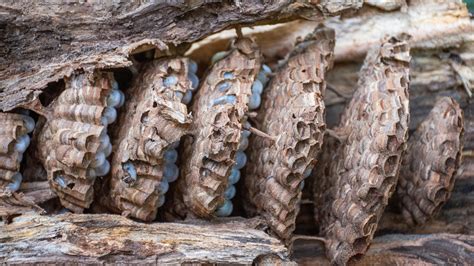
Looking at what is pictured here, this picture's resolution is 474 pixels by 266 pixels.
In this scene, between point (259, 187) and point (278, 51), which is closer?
point (259, 187)

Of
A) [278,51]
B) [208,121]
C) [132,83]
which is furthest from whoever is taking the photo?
[278,51]

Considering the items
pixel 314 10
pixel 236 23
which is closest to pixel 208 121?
pixel 236 23

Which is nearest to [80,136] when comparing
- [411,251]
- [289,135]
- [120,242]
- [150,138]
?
[150,138]

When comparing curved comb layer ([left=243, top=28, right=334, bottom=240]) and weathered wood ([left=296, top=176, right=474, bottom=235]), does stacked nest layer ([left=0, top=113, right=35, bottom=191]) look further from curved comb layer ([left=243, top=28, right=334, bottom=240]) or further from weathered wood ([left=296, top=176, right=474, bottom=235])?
weathered wood ([left=296, top=176, right=474, bottom=235])

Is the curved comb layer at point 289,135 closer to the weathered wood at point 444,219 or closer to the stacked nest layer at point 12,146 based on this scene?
the weathered wood at point 444,219

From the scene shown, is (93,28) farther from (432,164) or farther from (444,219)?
(444,219)

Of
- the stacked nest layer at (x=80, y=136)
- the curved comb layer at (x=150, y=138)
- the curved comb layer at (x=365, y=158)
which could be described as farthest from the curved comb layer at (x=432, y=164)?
the stacked nest layer at (x=80, y=136)

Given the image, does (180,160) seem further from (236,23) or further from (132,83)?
(236,23)
